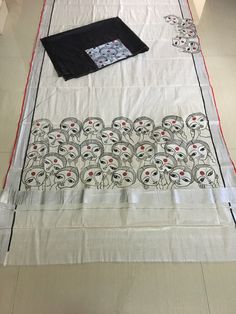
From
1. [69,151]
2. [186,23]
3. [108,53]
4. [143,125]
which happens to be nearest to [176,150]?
[143,125]

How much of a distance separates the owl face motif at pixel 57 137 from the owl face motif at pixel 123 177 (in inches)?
10.9

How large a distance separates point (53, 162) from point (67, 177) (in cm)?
10

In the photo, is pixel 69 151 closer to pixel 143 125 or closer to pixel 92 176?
pixel 92 176

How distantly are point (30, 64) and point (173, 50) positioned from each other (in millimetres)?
780

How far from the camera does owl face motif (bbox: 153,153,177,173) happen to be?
3.61ft

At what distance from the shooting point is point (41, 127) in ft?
4.01

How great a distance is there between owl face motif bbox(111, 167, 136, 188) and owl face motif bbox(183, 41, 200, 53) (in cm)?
83

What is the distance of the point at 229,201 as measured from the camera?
3.32 ft

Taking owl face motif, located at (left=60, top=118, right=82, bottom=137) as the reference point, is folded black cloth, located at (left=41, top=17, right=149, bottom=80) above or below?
above

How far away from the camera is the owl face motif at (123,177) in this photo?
41.9 inches

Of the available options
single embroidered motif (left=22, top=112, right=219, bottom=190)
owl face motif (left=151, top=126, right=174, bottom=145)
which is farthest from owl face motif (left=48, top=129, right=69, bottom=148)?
owl face motif (left=151, top=126, right=174, bottom=145)

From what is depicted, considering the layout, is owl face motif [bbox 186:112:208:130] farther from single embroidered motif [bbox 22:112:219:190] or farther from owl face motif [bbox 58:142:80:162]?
owl face motif [bbox 58:142:80:162]

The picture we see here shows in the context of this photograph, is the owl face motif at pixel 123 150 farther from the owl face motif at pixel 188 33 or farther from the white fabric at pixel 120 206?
the owl face motif at pixel 188 33

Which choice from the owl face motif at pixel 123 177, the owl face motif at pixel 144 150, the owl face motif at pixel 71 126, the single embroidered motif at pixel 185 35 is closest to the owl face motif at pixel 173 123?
the owl face motif at pixel 144 150
